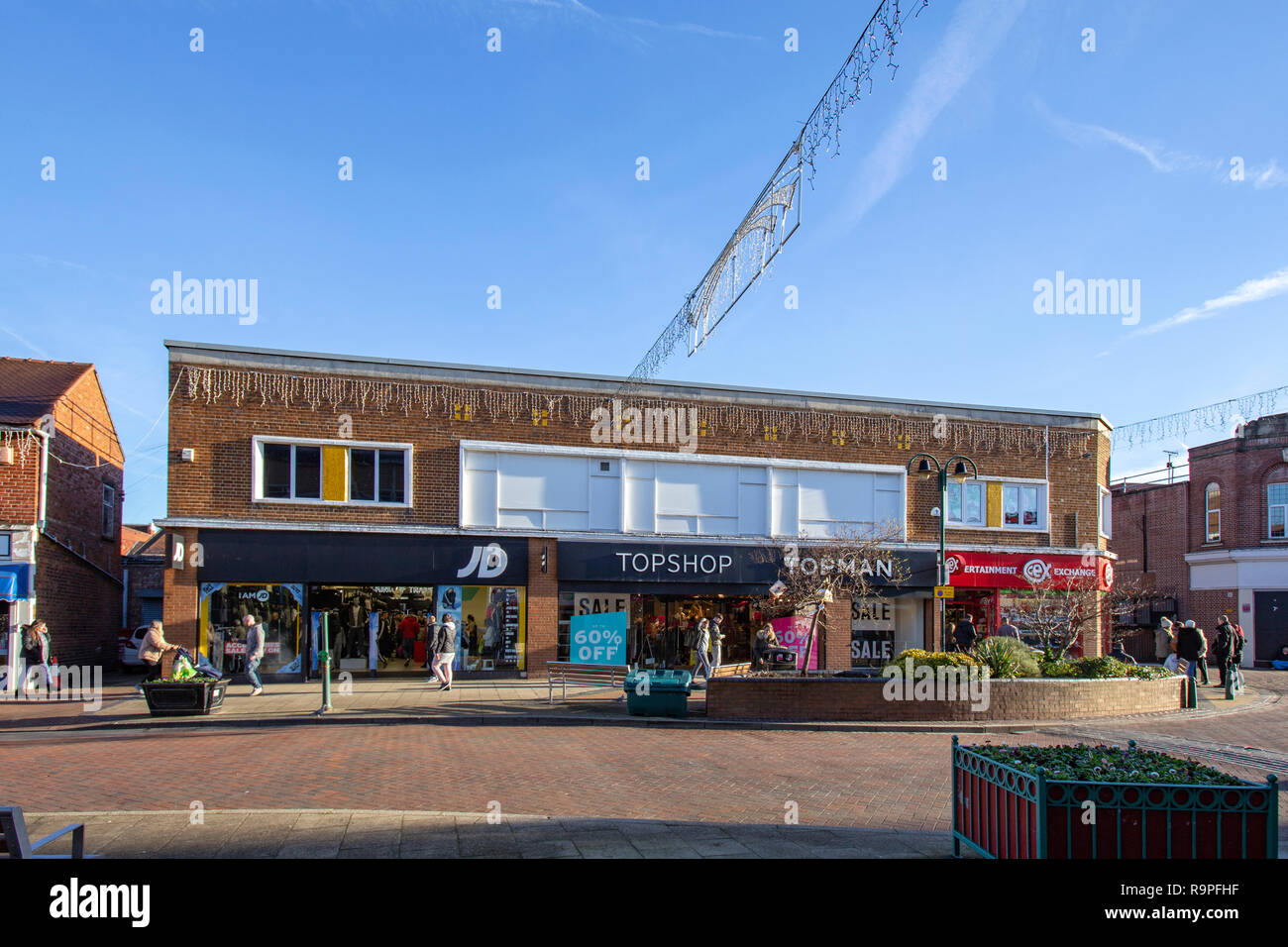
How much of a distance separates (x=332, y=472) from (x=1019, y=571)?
60.9ft

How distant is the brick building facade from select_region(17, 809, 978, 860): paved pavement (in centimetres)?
1253

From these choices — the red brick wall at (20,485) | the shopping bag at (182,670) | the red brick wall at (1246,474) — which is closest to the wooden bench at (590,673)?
the shopping bag at (182,670)

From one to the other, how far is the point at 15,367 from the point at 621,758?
68.7ft

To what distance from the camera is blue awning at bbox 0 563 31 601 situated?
19.2 metres

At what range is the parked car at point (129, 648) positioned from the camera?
2344 centimetres

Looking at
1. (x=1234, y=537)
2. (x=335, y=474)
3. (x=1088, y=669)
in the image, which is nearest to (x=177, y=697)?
(x=335, y=474)

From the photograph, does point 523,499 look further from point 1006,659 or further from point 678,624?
point 1006,659

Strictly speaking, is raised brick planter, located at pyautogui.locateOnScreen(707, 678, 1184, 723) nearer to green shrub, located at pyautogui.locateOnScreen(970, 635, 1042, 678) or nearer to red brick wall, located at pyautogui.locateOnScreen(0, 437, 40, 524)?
green shrub, located at pyautogui.locateOnScreen(970, 635, 1042, 678)

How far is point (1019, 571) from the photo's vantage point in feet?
83.4

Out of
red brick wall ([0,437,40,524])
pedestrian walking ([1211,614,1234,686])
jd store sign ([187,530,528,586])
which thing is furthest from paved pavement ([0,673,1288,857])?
red brick wall ([0,437,40,524])
